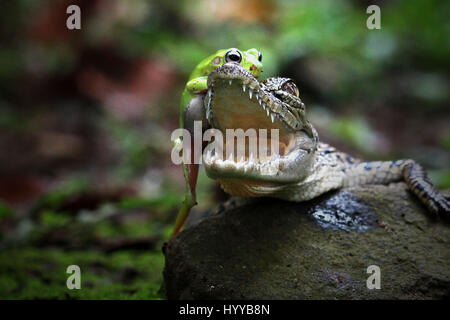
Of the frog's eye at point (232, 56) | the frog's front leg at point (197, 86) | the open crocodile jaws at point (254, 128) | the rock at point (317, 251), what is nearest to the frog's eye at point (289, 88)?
the open crocodile jaws at point (254, 128)

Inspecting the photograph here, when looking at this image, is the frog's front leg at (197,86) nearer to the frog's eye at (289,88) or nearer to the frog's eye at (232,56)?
the frog's eye at (232,56)

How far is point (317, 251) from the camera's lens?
8.78 feet

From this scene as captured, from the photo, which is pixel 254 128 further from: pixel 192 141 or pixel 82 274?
pixel 82 274

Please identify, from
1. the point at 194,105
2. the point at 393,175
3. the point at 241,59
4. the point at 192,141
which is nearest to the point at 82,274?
the point at 192,141

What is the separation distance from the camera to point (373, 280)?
2.46m

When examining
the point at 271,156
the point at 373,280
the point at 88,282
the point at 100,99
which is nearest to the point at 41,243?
the point at 88,282

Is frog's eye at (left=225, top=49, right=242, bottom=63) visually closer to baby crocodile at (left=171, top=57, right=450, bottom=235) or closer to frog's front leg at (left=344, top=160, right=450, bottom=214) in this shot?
baby crocodile at (left=171, top=57, right=450, bottom=235)

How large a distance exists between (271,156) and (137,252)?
2482 mm

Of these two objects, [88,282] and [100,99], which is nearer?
[88,282]

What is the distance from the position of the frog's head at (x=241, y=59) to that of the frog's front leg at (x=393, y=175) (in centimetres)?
106

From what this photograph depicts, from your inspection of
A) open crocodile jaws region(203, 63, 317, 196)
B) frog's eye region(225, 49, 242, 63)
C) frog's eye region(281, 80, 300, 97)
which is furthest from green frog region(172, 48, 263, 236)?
frog's eye region(281, 80, 300, 97)

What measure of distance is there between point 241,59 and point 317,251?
4.34 ft

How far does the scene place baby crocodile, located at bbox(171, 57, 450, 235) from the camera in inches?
98.0
